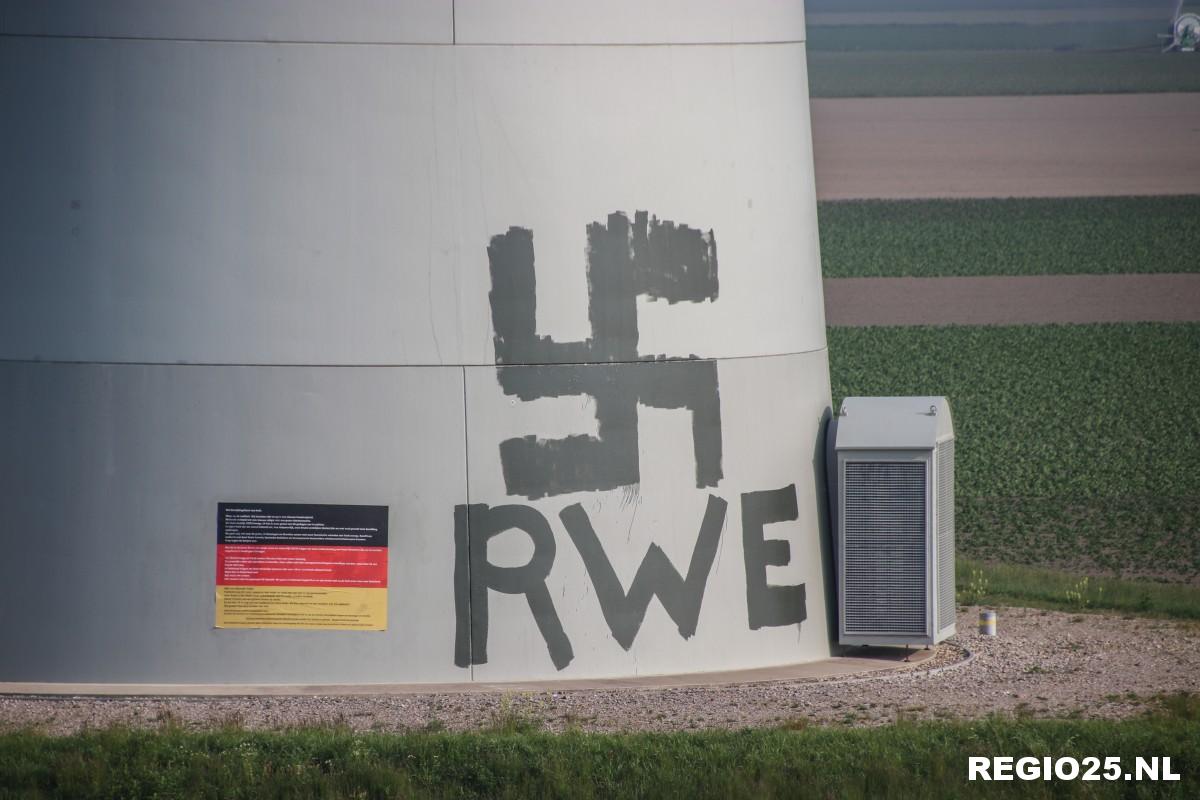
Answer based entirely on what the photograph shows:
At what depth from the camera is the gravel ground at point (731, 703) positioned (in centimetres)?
1343

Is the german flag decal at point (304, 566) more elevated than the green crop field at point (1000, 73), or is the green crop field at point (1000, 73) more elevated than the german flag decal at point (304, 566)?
the green crop field at point (1000, 73)

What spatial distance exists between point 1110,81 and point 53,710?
101 m

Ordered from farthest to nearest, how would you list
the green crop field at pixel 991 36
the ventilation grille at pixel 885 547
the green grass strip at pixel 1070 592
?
the green crop field at pixel 991 36 → the green grass strip at pixel 1070 592 → the ventilation grille at pixel 885 547

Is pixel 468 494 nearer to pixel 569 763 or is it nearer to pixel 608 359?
pixel 608 359

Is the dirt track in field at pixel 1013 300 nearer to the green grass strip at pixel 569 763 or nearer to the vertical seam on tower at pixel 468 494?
the vertical seam on tower at pixel 468 494

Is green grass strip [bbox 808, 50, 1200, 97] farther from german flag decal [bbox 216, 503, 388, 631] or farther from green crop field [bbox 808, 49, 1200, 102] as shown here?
german flag decal [bbox 216, 503, 388, 631]

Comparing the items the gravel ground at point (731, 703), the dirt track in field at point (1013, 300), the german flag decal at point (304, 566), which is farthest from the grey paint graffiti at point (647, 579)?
the dirt track in field at point (1013, 300)

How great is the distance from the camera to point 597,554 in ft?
49.0

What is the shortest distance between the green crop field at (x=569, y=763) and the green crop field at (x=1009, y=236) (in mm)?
41746

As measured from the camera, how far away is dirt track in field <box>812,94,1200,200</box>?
232ft

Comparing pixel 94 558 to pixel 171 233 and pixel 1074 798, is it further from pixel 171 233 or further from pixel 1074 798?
pixel 1074 798

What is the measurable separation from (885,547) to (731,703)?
2519mm

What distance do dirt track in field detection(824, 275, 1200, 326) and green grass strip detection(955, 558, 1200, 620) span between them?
24.4m

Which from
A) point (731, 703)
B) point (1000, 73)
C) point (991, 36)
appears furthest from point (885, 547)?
point (991, 36)
